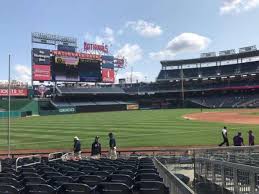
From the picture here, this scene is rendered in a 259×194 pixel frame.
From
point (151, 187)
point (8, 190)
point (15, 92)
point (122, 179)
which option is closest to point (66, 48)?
point (15, 92)

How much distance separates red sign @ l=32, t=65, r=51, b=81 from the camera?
299 ft

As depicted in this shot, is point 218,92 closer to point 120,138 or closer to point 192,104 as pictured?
point 192,104

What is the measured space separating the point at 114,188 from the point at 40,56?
88.2 metres

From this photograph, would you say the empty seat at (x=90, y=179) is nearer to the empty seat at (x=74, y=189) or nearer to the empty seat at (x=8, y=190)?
the empty seat at (x=74, y=189)

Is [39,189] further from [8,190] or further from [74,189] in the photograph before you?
[74,189]

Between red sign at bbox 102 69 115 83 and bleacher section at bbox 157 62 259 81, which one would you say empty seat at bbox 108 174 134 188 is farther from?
bleacher section at bbox 157 62 259 81

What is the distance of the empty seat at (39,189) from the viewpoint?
Result: 7.42 meters

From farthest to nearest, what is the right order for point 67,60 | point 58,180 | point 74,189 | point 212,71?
point 212,71, point 67,60, point 58,180, point 74,189

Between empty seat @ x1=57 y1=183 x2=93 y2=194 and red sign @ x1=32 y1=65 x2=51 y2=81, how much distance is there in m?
85.9

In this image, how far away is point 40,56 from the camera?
304 feet

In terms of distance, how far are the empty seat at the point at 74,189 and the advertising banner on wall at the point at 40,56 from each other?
86928 mm

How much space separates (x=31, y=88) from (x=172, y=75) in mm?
46409

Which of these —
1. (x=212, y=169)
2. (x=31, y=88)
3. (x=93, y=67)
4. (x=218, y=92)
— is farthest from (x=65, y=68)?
(x=212, y=169)

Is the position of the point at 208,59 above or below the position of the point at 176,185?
above
